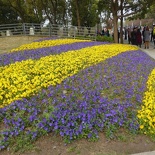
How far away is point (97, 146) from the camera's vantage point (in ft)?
10.7

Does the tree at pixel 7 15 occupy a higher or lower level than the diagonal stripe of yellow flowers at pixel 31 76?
higher

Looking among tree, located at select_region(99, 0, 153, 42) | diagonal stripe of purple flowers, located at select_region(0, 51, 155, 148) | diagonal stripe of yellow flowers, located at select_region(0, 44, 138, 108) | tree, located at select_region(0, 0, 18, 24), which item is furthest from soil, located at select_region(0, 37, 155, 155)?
tree, located at select_region(0, 0, 18, 24)

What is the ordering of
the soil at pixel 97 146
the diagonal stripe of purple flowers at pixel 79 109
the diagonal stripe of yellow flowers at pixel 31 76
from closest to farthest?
1. the soil at pixel 97 146
2. the diagonal stripe of purple flowers at pixel 79 109
3. the diagonal stripe of yellow flowers at pixel 31 76

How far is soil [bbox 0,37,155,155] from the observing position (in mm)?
3156

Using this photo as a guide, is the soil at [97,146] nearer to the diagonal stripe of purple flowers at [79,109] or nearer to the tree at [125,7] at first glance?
the diagonal stripe of purple flowers at [79,109]

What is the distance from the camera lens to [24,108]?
390 cm

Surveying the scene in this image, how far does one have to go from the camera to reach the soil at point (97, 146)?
3156 millimetres

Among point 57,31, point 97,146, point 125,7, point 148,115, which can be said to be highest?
point 125,7

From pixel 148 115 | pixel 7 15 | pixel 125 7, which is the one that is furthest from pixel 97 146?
pixel 7 15

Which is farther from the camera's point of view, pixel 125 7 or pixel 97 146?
pixel 125 7

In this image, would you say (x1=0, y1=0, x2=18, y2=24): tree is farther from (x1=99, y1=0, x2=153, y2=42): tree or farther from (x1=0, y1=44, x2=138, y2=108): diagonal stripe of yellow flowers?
(x1=0, y1=44, x2=138, y2=108): diagonal stripe of yellow flowers

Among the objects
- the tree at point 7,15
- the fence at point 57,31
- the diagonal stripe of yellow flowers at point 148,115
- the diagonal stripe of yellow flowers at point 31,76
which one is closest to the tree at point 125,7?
the fence at point 57,31

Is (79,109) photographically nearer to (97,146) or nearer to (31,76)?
(97,146)

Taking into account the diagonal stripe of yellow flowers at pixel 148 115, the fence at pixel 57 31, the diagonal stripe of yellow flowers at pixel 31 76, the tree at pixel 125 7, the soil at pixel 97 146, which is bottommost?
the soil at pixel 97 146
